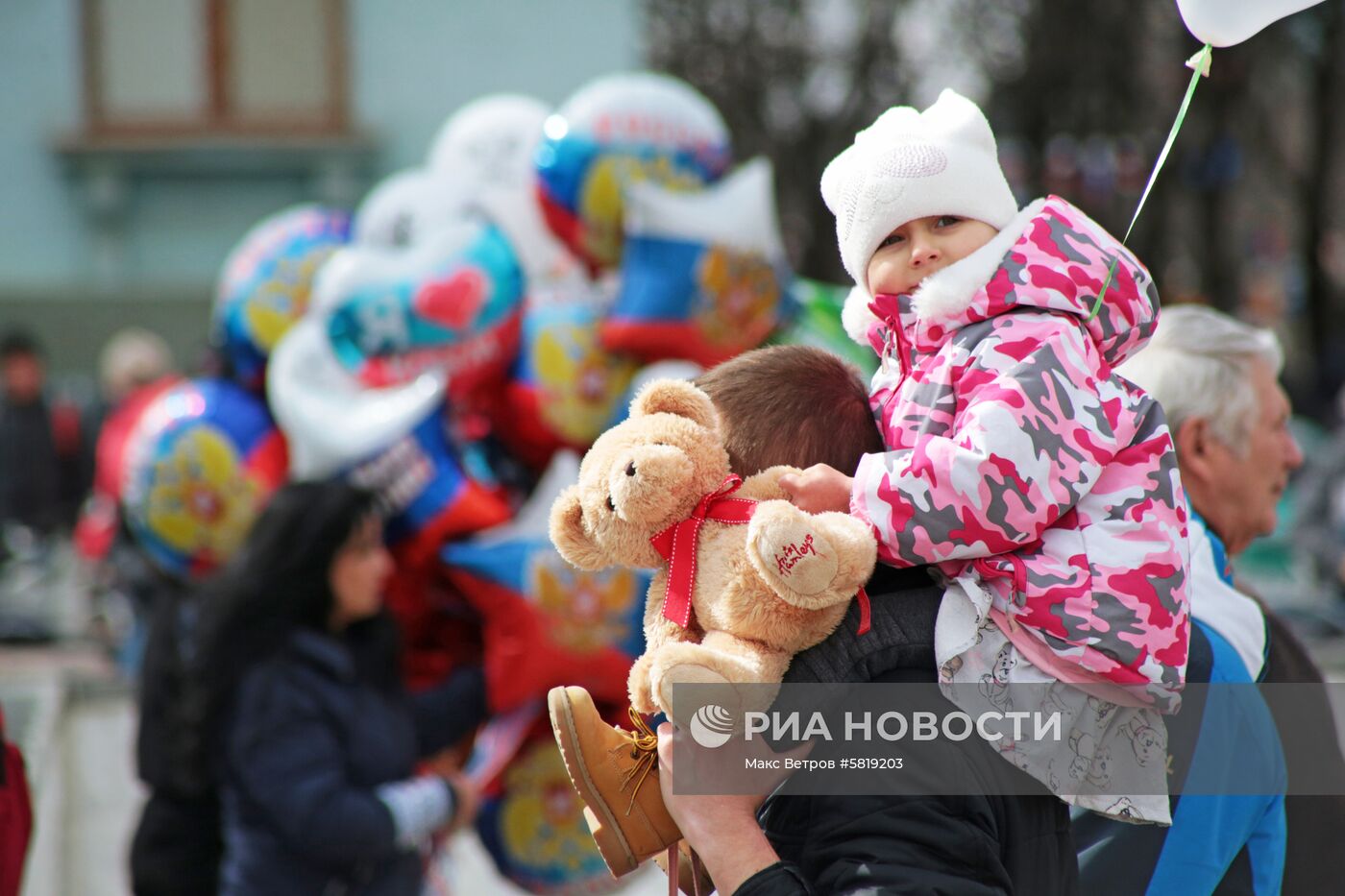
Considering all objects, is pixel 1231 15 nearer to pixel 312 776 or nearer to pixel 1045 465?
pixel 1045 465

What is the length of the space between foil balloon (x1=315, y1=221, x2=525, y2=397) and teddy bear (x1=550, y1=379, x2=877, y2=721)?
249 cm

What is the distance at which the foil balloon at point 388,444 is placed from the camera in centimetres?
377

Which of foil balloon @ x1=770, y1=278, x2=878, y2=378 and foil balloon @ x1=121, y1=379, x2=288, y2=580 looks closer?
foil balloon @ x1=121, y1=379, x2=288, y2=580

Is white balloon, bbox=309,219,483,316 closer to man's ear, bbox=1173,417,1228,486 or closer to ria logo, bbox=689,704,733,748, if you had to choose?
man's ear, bbox=1173,417,1228,486

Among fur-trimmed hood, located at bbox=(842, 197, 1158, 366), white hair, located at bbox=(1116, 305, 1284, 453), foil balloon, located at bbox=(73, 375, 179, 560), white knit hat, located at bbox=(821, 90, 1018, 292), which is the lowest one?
foil balloon, located at bbox=(73, 375, 179, 560)

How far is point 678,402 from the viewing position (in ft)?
4.97

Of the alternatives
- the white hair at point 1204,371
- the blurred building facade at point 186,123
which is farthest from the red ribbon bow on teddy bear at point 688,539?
the blurred building facade at point 186,123

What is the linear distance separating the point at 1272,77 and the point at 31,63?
517 inches

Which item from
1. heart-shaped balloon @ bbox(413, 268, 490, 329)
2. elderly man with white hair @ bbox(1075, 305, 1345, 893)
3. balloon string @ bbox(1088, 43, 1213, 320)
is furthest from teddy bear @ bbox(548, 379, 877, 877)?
heart-shaped balloon @ bbox(413, 268, 490, 329)

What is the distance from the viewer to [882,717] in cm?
148

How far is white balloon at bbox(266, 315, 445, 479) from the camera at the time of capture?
12.4 feet

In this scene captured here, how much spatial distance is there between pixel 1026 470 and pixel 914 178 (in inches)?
13.4

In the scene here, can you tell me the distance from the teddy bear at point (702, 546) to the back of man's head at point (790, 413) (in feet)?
0.12

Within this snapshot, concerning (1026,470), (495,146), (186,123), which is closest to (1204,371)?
(1026,470)
